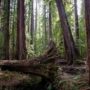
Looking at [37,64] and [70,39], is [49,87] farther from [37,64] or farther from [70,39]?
[70,39]

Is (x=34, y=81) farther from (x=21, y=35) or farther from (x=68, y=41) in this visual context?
(x=21, y=35)

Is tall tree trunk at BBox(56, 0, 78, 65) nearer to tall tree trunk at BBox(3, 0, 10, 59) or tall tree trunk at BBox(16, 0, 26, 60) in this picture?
tall tree trunk at BBox(16, 0, 26, 60)

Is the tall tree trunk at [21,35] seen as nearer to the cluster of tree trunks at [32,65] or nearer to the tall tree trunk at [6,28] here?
the tall tree trunk at [6,28]

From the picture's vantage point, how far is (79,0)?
3238 centimetres

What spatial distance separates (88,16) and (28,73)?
330 centimetres

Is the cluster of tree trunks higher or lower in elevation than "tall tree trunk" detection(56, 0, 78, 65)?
lower

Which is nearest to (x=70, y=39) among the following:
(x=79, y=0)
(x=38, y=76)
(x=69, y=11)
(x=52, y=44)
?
(x=52, y=44)

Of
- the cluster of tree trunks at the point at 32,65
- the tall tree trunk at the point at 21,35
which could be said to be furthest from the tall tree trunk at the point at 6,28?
the cluster of tree trunks at the point at 32,65

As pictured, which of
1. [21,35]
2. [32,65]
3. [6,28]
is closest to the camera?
[32,65]

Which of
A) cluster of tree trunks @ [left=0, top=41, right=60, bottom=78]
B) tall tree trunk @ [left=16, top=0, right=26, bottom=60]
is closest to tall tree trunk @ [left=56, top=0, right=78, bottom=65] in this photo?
tall tree trunk @ [left=16, top=0, right=26, bottom=60]

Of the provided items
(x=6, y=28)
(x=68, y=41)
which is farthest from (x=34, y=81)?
(x=6, y=28)

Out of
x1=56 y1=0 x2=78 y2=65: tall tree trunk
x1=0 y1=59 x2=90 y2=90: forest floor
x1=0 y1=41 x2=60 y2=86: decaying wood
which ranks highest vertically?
x1=56 y1=0 x2=78 y2=65: tall tree trunk

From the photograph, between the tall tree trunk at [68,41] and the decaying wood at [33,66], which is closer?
the decaying wood at [33,66]

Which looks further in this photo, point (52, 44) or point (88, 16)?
point (52, 44)
